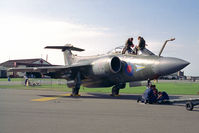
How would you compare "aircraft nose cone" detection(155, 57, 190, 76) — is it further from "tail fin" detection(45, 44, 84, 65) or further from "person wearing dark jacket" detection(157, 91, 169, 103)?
"tail fin" detection(45, 44, 84, 65)

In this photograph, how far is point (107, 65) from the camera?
1161 centimetres

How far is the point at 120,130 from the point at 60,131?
1301mm

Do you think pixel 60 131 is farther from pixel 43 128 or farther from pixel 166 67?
pixel 166 67

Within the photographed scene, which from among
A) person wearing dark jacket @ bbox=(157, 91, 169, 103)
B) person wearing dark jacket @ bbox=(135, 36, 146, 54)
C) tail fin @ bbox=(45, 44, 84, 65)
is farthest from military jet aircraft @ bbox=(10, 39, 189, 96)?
tail fin @ bbox=(45, 44, 84, 65)

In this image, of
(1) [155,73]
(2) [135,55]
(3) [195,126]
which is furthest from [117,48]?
(3) [195,126]

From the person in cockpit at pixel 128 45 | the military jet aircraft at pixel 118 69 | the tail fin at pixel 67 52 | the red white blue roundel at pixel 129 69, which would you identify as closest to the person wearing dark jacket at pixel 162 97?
the military jet aircraft at pixel 118 69

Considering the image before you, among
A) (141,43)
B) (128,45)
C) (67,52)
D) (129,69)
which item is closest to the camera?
(141,43)

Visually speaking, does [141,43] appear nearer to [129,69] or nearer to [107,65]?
[129,69]

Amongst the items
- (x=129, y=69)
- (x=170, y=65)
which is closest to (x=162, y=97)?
(x=170, y=65)

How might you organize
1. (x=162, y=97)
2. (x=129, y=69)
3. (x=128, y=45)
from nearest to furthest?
(x=162, y=97) → (x=129, y=69) → (x=128, y=45)

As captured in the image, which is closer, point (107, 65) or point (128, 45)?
point (107, 65)

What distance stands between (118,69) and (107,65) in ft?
2.21

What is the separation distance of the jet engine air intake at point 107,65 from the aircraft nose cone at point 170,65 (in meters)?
2.52

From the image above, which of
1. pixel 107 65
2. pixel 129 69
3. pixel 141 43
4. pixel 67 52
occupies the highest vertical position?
pixel 67 52
